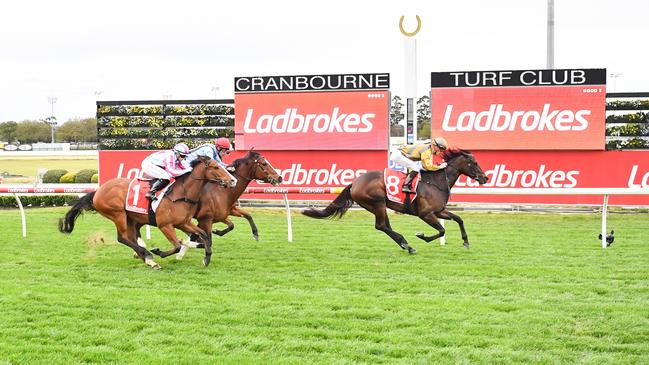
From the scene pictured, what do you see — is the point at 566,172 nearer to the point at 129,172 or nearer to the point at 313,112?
the point at 313,112

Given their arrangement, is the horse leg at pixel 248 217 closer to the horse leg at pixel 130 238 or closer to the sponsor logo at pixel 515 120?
the horse leg at pixel 130 238

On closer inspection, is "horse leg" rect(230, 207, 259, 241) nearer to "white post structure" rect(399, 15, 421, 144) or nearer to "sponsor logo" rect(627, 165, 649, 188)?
"white post structure" rect(399, 15, 421, 144)

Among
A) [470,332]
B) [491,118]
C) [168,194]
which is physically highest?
[491,118]

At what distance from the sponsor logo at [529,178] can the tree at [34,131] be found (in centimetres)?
7906

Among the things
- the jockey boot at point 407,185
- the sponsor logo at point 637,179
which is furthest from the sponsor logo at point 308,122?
the jockey boot at point 407,185

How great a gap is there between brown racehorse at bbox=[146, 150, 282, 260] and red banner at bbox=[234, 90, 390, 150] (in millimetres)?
5800

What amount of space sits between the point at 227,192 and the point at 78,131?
78.3 metres

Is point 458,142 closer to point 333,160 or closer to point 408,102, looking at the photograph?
point 408,102

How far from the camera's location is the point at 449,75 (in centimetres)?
1399

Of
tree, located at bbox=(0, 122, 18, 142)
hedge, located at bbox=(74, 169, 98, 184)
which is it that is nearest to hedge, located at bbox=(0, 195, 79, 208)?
hedge, located at bbox=(74, 169, 98, 184)

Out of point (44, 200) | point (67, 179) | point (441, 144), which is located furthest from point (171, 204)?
point (67, 179)

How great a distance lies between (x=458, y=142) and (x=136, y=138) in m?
6.45

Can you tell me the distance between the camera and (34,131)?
85.4 metres

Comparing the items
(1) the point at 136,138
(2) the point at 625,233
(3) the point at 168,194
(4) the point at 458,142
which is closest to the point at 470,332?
(3) the point at 168,194
